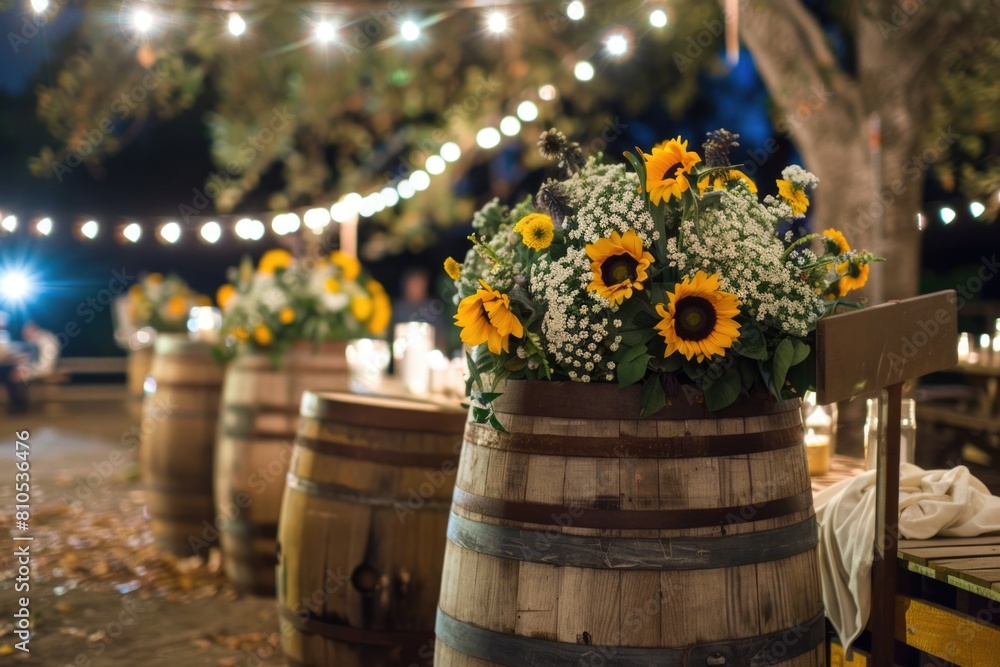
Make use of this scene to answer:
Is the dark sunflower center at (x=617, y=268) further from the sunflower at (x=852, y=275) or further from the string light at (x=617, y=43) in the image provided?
the string light at (x=617, y=43)

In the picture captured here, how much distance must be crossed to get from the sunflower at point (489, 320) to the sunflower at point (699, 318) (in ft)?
0.94

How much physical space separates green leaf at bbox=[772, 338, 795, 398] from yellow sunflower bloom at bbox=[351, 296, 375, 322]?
11.3 feet

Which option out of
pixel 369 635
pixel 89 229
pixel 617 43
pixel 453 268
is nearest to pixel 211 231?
pixel 89 229

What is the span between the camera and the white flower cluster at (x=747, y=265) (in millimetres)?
1985

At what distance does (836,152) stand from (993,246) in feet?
27.2

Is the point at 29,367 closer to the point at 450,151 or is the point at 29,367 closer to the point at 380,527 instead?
the point at 450,151

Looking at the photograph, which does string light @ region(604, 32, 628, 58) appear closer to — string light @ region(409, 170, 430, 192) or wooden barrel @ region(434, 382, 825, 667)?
string light @ region(409, 170, 430, 192)

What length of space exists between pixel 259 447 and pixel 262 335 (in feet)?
1.74

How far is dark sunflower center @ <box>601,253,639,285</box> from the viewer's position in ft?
6.35

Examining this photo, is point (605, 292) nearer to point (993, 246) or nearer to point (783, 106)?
point (783, 106)

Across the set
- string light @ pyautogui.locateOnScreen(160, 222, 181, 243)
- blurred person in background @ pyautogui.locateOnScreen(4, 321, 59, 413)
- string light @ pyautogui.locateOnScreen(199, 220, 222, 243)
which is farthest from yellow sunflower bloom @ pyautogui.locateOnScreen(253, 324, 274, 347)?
blurred person in background @ pyautogui.locateOnScreen(4, 321, 59, 413)

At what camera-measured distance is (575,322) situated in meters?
Answer: 1.96

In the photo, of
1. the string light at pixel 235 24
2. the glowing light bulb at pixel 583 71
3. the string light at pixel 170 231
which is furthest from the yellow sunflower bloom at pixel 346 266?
the string light at pixel 170 231

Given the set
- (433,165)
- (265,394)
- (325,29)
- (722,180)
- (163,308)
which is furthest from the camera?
(433,165)
